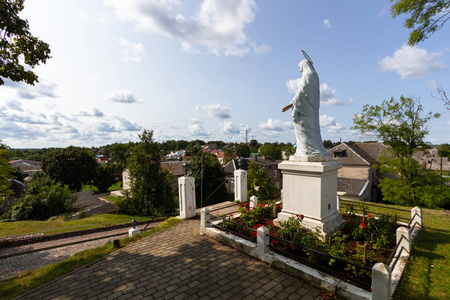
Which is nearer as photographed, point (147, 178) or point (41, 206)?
point (147, 178)

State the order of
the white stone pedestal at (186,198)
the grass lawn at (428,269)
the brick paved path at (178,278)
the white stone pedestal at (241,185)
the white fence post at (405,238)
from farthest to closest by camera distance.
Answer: the white stone pedestal at (241,185) < the white stone pedestal at (186,198) < the white fence post at (405,238) < the brick paved path at (178,278) < the grass lawn at (428,269)

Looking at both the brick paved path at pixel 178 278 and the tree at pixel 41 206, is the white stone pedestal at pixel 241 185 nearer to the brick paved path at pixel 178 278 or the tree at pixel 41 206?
the brick paved path at pixel 178 278

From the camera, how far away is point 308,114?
7164 mm

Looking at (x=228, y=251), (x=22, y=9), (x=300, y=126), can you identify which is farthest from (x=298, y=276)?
(x=22, y=9)

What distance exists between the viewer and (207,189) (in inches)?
1072

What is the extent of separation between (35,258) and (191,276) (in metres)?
8.68

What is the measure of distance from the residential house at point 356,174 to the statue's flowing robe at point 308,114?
18.0m

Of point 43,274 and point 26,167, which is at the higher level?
point 43,274

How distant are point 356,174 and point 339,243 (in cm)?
2374

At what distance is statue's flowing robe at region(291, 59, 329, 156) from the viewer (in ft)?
23.1

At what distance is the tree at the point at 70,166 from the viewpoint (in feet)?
124

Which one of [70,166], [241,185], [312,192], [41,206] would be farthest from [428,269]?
[70,166]

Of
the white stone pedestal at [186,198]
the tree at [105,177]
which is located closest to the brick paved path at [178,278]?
the white stone pedestal at [186,198]

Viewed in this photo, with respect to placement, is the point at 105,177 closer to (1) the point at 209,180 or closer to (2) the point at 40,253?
(1) the point at 209,180
